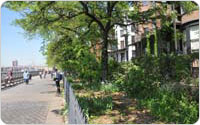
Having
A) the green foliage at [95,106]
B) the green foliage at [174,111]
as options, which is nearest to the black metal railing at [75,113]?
the green foliage at [95,106]

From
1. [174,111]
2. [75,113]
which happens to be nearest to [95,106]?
[174,111]

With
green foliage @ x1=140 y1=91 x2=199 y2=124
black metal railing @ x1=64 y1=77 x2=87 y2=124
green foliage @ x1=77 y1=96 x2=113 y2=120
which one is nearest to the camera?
black metal railing @ x1=64 y1=77 x2=87 y2=124

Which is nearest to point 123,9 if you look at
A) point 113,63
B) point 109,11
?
point 109,11

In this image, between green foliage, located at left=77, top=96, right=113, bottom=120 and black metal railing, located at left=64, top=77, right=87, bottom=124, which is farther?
green foliage, located at left=77, top=96, right=113, bottom=120

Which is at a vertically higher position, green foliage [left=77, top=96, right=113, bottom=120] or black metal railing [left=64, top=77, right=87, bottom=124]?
black metal railing [left=64, top=77, right=87, bottom=124]

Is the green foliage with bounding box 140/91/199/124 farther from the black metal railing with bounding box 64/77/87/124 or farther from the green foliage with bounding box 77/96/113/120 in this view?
the black metal railing with bounding box 64/77/87/124

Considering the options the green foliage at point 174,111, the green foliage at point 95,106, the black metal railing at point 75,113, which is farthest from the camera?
the green foliage at point 95,106

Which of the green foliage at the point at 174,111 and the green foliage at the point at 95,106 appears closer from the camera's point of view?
the green foliage at the point at 174,111

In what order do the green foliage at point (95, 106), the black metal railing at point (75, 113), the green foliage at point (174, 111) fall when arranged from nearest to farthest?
the black metal railing at point (75, 113)
the green foliage at point (174, 111)
the green foliage at point (95, 106)

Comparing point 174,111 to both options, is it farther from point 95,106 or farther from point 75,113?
point 75,113

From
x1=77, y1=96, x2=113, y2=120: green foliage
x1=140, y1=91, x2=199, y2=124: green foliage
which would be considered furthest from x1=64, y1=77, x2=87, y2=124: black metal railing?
x1=140, y1=91, x2=199, y2=124: green foliage

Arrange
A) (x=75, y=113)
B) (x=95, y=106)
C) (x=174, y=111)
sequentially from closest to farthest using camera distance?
(x=75, y=113)
(x=174, y=111)
(x=95, y=106)

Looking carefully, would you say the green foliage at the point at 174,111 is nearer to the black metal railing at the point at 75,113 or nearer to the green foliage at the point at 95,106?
the green foliage at the point at 95,106

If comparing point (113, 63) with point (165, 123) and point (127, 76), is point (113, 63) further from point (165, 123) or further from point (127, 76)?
point (165, 123)
